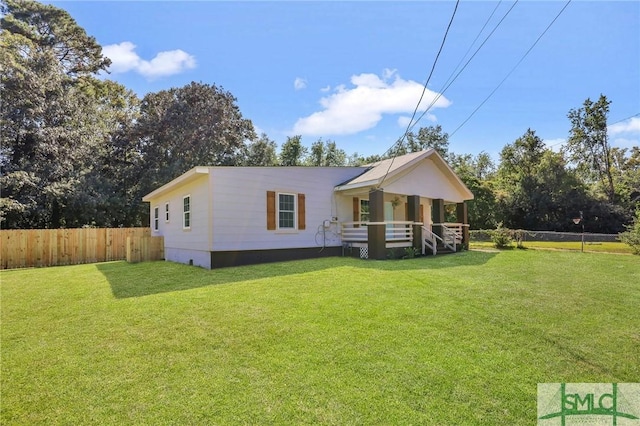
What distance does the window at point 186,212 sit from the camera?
12.3m

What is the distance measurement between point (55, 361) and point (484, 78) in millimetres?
11617

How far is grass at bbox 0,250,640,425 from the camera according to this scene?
2777mm

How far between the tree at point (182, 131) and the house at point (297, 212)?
31.0ft

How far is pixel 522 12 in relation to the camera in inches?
296

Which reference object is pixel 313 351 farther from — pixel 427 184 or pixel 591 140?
pixel 591 140

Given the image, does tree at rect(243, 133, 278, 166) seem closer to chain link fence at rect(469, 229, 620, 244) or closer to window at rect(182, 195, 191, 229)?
window at rect(182, 195, 191, 229)

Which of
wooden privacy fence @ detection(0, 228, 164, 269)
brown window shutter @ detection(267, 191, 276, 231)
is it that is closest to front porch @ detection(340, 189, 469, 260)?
brown window shutter @ detection(267, 191, 276, 231)

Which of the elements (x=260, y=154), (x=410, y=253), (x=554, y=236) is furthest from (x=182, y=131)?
(x=554, y=236)

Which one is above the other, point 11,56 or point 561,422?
point 11,56

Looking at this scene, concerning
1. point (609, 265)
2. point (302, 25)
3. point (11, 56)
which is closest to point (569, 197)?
point (609, 265)

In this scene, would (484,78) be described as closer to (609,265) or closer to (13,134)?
(609,265)

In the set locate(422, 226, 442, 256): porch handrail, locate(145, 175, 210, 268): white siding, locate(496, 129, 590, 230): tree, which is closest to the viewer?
locate(145, 175, 210, 268): white siding

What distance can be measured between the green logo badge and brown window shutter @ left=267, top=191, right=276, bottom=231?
30.3 feet

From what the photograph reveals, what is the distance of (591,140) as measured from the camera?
35.6m
